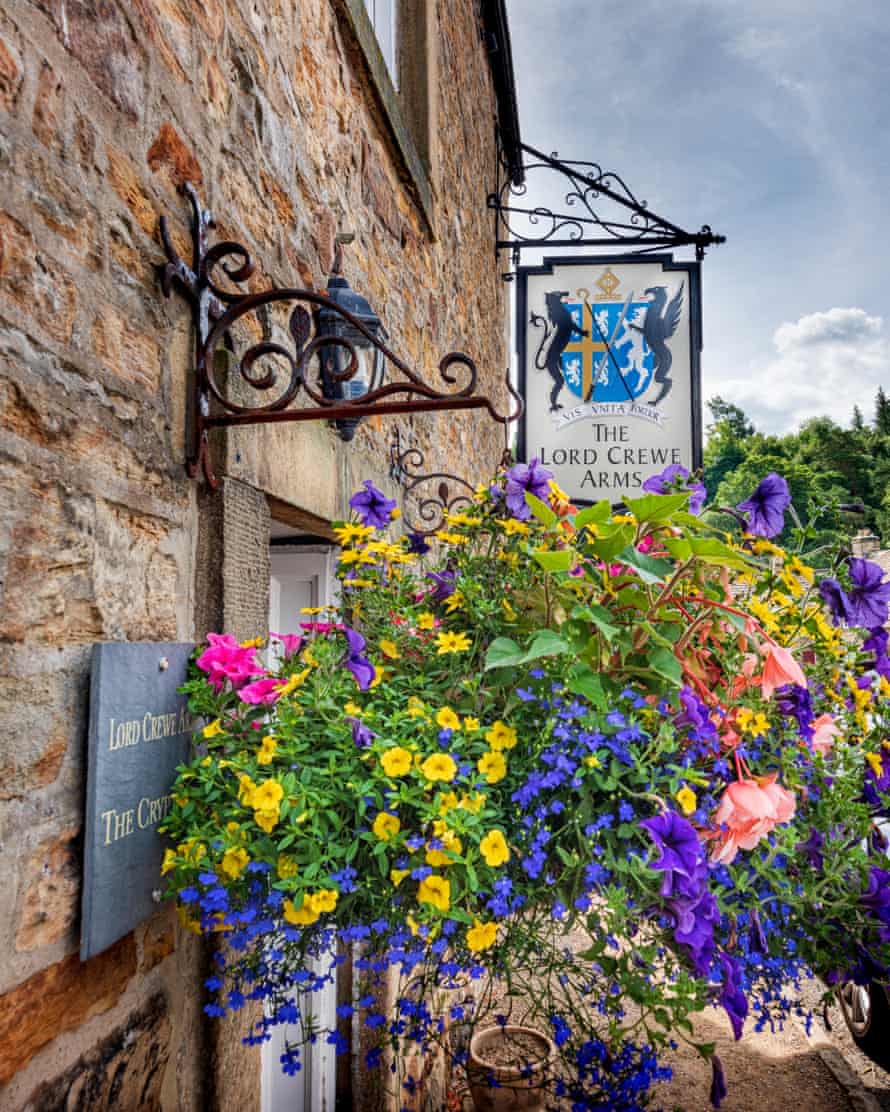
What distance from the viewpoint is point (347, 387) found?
90.8 inches

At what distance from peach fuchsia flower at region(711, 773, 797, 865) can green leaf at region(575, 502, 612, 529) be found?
415 mm

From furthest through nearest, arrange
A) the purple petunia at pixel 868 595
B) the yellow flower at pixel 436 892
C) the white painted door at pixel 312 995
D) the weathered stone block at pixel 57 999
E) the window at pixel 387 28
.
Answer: the window at pixel 387 28 < the white painted door at pixel 312 995 < the purple petunia at pixel 868 595 < the yellow flower at pixel 436 892 < the weathered stone block at pixel 57 999

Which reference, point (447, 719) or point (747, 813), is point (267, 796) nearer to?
point (447, 719)

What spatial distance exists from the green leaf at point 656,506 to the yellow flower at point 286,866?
679mm

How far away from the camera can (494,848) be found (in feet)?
3.78

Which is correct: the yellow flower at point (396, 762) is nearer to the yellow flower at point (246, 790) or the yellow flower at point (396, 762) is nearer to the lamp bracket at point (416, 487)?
the yellow flower at point (246, 790)

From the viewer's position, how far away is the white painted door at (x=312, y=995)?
2506 millimetres

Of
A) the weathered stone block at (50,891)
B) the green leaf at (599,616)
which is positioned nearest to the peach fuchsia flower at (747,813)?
the green leaf at (599,616)

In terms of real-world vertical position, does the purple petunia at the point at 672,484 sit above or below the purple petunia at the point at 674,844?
above

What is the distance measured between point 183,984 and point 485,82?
23.2ft

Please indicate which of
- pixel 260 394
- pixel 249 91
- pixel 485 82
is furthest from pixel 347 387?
pixel 485 82

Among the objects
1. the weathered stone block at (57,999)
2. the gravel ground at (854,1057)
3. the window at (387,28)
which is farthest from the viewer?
the gravel ground at (854,1057)

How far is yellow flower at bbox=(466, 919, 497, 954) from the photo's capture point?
115cm

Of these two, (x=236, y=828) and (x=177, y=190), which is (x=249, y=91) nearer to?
(x=177, y=190)
